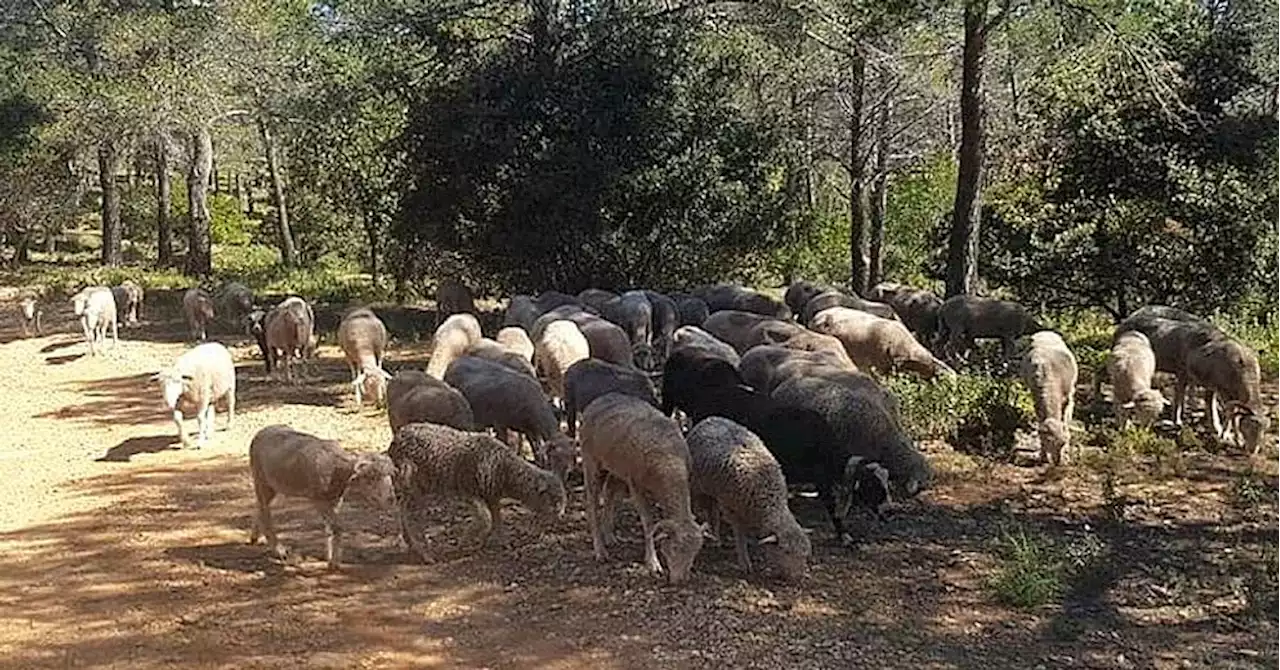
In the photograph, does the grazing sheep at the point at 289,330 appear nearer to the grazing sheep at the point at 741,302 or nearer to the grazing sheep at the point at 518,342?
the grazing sheep at the point at 518,342

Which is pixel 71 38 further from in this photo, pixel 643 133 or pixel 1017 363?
pixel 1017 363

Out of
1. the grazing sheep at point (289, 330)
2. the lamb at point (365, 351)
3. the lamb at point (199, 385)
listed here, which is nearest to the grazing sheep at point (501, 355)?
the lamb at point (365, 351)

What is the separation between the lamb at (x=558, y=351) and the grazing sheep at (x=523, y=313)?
106 inches

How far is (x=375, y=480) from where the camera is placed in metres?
8.88

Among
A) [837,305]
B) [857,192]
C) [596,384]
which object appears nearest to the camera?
[596,384]

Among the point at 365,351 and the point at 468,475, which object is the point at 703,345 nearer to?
the point at 468,475

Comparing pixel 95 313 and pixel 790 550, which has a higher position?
pixel 95 313

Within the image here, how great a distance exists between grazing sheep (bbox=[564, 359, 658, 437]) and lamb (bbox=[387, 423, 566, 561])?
1.94m

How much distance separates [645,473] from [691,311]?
8.94m

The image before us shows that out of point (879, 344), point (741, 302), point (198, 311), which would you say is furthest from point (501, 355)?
point (198, 311)

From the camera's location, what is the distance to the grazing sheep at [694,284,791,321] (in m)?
18.0

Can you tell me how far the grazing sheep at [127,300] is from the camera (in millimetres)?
23344

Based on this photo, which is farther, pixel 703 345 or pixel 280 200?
pixel 280 200

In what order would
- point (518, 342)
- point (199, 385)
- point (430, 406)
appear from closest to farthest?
point (430, 406) < point (199, 385) < point (518, 342)
